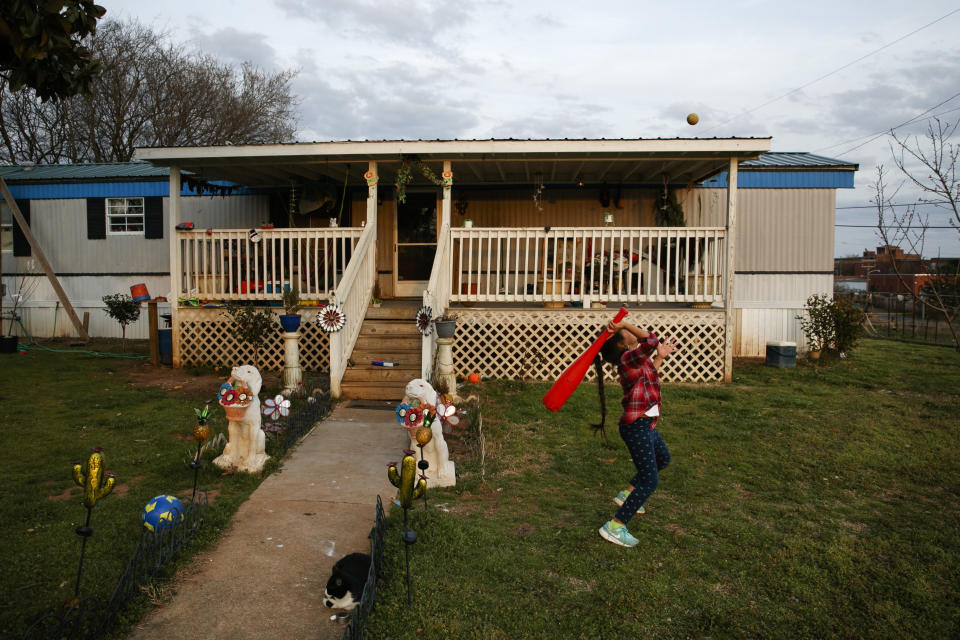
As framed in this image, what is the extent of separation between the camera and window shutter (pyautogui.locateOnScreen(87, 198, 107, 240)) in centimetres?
1374

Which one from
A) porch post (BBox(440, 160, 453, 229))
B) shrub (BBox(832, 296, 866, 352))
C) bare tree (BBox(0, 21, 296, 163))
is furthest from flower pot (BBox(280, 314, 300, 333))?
bare tree (BBox(0, 21, 296, 163))

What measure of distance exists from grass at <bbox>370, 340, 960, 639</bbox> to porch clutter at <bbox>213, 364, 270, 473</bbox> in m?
1.68

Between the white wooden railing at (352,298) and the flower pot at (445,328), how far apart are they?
1.20 meters

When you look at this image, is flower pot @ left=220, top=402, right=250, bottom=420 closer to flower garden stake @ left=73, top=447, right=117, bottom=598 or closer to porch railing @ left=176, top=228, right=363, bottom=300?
flower garden stake @ left=73, top=447, right=117, bottom=598

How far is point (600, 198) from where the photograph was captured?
39.2 feet

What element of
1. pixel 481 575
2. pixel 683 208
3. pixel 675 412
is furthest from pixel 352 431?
pixel 683 208

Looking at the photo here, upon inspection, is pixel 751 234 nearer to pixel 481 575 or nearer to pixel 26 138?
pixel 481 575

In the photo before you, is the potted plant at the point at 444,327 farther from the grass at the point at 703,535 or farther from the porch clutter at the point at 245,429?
the porch clutter at the point at 245,429

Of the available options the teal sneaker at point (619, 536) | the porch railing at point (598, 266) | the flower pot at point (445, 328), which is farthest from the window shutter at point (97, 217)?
the teal sneaker at point (619, 536)

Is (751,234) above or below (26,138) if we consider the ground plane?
below

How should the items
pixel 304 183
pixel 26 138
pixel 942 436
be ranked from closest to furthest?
pixel 942 436 < pixel 304 183 < pixel 26 138

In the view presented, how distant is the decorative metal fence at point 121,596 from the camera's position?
301 cm

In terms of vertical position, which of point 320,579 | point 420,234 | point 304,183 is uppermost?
point 304,183

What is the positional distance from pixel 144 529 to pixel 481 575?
84.1 inches
